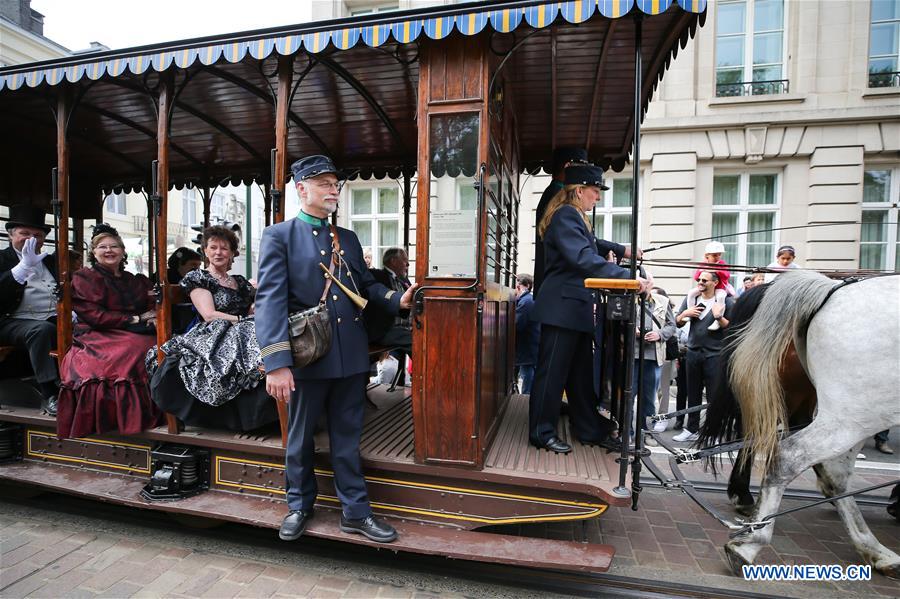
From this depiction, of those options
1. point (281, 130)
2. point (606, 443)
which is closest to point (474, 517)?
point (606, 443)

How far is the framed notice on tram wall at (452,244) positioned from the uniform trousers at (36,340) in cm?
313

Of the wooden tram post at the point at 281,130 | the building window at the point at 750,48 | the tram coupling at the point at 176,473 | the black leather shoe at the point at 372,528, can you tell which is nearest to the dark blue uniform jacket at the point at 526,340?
the black leather shoe at the point at 372,528

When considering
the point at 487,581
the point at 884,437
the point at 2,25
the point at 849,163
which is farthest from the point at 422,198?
the point at 2,25

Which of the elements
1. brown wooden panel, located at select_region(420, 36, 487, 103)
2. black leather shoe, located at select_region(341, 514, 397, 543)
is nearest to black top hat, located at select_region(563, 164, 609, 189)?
brown wooden panel, located at select_region(420, 36, 487, 103)

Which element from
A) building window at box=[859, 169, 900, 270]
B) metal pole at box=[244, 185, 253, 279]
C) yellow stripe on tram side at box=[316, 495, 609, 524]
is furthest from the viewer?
building window at box=[859, 169, 900, 270]

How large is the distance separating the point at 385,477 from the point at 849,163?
11.1 m

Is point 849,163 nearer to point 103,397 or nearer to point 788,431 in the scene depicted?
point 788,431

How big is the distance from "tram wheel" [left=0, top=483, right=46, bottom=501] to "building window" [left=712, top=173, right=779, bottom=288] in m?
11.1

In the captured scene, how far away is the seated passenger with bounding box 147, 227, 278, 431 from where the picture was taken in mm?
3078

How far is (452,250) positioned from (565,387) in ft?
4.62

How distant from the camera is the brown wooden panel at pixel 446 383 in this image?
8.86 feet

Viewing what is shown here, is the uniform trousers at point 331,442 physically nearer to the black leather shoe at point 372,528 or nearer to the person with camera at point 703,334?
the black leather shoe at point 372,528

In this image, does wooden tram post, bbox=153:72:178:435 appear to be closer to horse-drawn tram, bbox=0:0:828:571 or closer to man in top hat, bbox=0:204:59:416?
horse-drawn tram, bbox=0:0:828:571

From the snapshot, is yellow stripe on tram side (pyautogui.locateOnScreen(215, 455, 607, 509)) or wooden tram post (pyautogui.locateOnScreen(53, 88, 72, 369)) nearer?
yellow stripe on tram side (pyautogui.locateOnScreen(215, 455, 607, 509))
